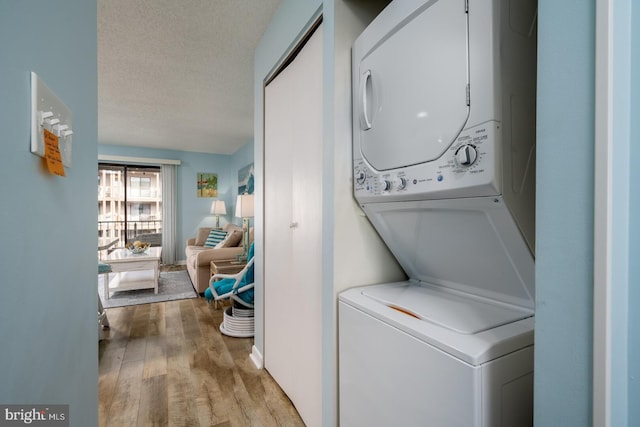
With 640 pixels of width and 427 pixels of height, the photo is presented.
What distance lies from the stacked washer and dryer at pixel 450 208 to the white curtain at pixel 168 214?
249 inches

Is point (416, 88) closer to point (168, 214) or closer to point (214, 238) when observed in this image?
point (214, 238)

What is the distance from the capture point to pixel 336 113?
4.05 feet

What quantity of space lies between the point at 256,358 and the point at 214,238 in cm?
373

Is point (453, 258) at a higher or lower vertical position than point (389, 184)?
lower

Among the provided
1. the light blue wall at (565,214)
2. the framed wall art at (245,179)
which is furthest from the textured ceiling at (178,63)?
the light blue wall at (565,214)

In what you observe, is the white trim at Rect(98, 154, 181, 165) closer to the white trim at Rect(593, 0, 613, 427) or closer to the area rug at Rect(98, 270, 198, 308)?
the area rug at Rect(98, 270, 198, 308)

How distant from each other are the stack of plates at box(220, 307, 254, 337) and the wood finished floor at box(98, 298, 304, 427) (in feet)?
0.21

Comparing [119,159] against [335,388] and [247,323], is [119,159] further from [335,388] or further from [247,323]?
[335,388]

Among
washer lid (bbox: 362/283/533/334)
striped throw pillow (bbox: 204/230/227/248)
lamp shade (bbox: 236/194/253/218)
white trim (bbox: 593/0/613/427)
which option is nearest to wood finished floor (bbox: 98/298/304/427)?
washer lid (bbox: 362/283/533/334)

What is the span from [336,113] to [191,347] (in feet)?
7.88

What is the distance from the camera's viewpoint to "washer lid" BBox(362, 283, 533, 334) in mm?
807

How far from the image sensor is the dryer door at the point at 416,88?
779 millimetres

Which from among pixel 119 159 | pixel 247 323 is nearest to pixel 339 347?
pixel 247 323

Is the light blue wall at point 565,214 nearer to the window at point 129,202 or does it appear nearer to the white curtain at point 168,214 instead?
the white curtain at point 168,214
